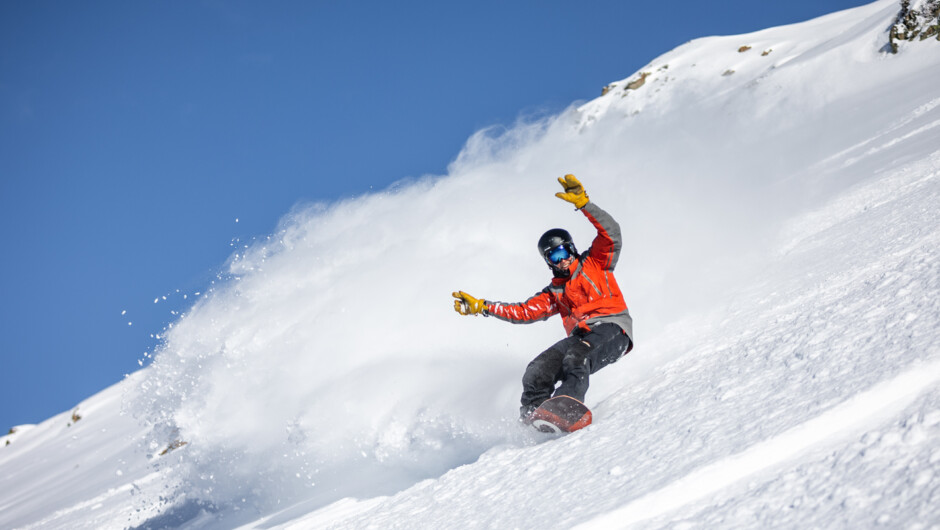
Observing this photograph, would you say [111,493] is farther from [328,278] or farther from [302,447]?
[302,447]

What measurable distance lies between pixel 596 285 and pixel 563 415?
1.21 meters

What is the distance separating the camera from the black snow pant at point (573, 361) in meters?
3.69

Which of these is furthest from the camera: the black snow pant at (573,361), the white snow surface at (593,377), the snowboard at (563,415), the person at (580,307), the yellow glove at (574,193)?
the yellow glove at (574,193)

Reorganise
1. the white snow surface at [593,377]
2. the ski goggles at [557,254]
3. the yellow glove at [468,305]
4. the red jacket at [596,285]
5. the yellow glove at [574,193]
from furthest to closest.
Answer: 1. the yellow glove at [468,305]
2. the ski goggles at [557,254]
3. the red jacket at [596,285]
4. the yellow glove at [574,193]
5. the white snow surface at [593,377]

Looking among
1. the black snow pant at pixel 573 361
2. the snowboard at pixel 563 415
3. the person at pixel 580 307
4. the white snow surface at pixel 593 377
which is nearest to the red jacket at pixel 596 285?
the person at pixel 580 307

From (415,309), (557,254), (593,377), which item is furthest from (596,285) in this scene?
(415,309)

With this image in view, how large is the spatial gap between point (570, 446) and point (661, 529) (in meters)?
1.22

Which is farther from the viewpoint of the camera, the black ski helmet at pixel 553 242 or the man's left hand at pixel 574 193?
the black ski helmet at pixel 553 242

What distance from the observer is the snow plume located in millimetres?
5316

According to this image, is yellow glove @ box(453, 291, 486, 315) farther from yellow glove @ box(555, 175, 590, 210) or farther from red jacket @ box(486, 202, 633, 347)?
yellow glove @ box(555, 175, 590, 210)

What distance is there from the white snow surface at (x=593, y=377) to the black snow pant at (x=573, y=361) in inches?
9.8

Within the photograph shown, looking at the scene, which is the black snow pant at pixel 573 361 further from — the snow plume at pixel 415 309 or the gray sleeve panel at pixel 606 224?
the gray sleeve panel at pixel 606 224

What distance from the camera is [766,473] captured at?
5.67ft

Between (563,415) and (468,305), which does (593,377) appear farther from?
(563,415)
